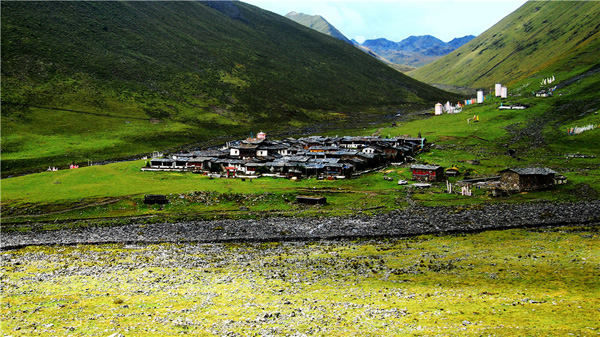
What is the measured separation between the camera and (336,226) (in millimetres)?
54625

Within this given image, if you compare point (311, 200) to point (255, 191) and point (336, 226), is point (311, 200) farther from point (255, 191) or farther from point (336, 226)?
point (336, 226)

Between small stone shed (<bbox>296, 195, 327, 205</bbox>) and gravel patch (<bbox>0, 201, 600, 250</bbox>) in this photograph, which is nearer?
gravel patch (<bbox>0, 201, 600, 250</bbox>)

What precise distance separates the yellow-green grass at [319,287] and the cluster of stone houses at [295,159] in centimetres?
3881

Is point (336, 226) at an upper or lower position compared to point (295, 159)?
lower

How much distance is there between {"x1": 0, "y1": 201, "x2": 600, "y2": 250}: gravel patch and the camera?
51.1 metres

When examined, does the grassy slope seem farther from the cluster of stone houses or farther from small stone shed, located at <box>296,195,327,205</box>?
the cluster of stone houses

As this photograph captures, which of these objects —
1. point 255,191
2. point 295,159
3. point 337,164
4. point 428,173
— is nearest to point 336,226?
point 255,191

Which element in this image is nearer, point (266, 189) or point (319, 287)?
point (319, 287)

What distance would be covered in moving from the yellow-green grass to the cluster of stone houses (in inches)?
1528

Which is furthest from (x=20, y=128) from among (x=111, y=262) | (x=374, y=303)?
(x=374, y=303)

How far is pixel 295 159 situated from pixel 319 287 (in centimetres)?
5947

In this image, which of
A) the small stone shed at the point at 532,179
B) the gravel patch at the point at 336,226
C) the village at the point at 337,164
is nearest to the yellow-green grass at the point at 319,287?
the gravel patch at the point at 336,226

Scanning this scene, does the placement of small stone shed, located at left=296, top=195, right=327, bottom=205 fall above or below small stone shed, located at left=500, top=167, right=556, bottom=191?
below

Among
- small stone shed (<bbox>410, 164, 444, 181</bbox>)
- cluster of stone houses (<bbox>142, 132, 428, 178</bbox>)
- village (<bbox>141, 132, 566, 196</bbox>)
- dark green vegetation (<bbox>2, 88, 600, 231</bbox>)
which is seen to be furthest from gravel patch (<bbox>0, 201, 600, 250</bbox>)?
cluster of stone houses (<bbox>142, 132, 428, 178</bbox>)
